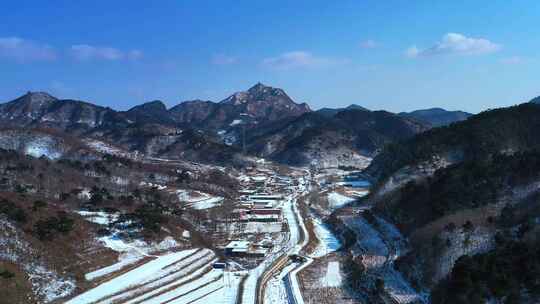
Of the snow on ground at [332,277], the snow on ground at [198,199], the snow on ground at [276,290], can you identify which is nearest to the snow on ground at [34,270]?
the snow on ground at [276,290]

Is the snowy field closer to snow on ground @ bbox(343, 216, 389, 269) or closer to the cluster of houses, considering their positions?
the cluster of houses

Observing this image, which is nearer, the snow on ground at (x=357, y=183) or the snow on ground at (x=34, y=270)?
Answer: the snow on ground at (x=34, y=270)

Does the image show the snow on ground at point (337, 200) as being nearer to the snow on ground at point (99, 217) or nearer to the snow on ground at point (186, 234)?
the snow on ground at point (186, 234)

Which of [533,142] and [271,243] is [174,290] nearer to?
[271,243]

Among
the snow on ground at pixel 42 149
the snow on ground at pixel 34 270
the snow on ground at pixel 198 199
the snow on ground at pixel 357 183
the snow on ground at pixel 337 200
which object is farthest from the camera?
the snow on ground at pixel 357 183

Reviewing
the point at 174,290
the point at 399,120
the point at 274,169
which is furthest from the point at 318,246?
the point at 399,120
